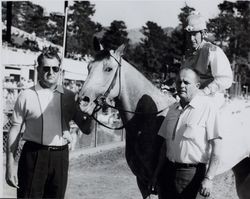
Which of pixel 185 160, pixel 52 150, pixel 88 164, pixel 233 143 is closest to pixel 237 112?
pixel 233 143

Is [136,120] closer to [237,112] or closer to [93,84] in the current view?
[93,84]

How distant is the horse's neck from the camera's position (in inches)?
186

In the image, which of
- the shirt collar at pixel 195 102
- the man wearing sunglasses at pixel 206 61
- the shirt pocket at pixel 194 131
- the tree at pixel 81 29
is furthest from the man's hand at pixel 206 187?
the tree at pixel 81 29

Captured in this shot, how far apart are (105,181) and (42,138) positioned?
490 centimetres

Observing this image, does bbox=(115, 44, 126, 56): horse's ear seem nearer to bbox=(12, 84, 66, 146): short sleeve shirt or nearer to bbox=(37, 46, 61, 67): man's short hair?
bbox=(37, 46, 61, 67): man's short hair

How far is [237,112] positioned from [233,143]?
0.52m

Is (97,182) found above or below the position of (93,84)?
below

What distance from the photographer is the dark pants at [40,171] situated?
400 cm

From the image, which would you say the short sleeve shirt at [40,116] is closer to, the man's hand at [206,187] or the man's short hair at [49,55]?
the man's short hair at [49,55]

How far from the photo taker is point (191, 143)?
356 centimetres

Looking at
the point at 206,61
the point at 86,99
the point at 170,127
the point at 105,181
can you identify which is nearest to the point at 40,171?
the point at 86,99

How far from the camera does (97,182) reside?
28.2 feet

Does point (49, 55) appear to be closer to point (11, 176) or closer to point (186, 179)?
point (11, 176)

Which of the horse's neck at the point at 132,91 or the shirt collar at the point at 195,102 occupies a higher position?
the shirt collar at the point at 195,102
